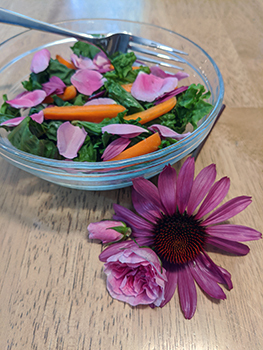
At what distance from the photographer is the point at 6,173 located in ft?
1.78

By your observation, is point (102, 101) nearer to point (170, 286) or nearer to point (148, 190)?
point (148, 190)

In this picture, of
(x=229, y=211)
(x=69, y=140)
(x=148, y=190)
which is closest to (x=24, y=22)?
(x=69, y=140)

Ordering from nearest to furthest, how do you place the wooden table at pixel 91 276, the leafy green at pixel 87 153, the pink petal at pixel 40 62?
the wooden table at pixel 91 276 < the leafy green at pixel 87 153 < the pink petal at pixel 40 62

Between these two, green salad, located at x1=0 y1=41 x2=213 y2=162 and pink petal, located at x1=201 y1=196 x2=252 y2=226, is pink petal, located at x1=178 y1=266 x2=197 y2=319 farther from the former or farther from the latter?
green salad, located at x1=0 y1=41 x2=213 y2=162

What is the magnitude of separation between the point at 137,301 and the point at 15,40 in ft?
2.16

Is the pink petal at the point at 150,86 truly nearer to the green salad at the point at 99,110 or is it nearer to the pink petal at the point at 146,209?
the green salad at the point at 99,110

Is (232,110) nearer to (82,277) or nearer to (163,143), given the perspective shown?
(163,143)

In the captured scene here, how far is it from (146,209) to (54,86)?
33 centimetres

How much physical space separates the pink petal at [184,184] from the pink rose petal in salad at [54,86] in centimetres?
32

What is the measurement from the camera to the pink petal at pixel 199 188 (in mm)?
426

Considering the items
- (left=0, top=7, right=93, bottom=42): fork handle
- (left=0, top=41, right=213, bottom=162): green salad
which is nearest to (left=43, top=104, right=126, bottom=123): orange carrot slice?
(left=0, top=41, right=213, bottom=162): green salad

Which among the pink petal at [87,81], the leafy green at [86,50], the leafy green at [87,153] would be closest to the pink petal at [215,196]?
the leafy green at [87,153]

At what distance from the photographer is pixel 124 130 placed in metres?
0.44

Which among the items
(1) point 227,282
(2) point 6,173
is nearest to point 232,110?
(1) point 227,282
